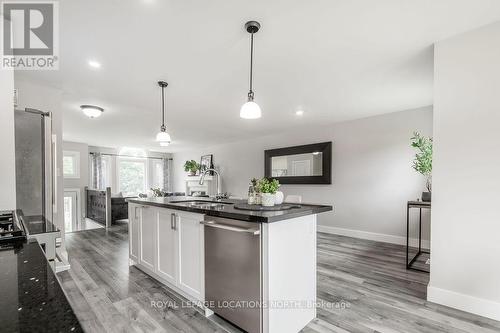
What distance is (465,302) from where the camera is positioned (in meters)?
1.98

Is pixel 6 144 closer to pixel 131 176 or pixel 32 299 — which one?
pixel 32 299

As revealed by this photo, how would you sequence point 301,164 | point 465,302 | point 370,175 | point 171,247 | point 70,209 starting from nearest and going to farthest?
1. point 465,302
2. point 171,247
3. point 370,175
4. point 301,164
5. point 70,209

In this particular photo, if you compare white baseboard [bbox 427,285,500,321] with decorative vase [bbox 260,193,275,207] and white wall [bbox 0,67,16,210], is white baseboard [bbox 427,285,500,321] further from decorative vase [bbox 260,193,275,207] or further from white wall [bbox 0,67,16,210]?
white wall [bbox 0,67,16,210]

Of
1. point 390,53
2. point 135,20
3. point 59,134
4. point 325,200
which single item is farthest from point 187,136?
point 390,53

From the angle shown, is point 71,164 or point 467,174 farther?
point 71,164

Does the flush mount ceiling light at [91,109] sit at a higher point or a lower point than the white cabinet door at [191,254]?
higher

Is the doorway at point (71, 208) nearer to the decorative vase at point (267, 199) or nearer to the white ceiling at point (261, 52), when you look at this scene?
the white ceiling at point (261, 52)

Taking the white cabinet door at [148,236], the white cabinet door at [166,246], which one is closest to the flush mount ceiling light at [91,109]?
the white cabinet door at [148,236]

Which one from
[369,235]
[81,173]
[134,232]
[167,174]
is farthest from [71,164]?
[369,235]

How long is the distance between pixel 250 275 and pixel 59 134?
3254 millimetres

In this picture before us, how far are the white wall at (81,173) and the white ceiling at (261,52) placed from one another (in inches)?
143

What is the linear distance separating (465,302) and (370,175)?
8.50 feet

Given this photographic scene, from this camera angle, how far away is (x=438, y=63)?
213 centimetres

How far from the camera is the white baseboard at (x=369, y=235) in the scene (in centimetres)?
394
